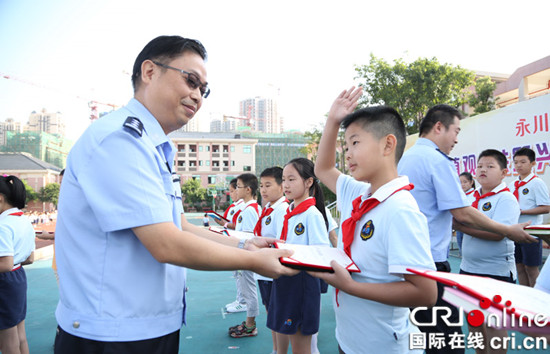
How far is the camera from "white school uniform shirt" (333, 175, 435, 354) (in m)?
1.34

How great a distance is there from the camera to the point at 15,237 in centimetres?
280

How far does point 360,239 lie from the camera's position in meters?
1.55

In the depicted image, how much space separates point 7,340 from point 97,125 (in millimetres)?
2567

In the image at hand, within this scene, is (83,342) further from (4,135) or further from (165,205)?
(4,135)

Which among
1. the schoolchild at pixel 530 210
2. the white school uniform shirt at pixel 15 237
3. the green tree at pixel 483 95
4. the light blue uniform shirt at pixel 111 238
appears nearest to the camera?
the light blue uniform shirt at pixel 111 238

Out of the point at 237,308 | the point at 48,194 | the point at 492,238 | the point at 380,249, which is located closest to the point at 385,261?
the point at 380,249

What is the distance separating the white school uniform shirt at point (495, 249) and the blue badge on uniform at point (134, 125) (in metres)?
2.82

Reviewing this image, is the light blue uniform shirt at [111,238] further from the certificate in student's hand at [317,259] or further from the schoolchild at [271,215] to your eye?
the schoolchild at [271,215]

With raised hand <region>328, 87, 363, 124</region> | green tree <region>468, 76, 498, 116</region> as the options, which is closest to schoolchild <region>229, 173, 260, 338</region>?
raised hand <region>328, 87, 363, 124</region>

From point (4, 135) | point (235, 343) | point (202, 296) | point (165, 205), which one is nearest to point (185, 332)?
Answer: point (235, 343)

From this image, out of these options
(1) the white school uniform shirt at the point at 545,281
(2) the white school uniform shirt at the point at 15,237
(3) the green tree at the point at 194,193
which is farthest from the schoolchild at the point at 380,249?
(3) the green tree at the point at 194,193

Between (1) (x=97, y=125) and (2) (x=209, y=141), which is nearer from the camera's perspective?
(1) (x=97, y=125)

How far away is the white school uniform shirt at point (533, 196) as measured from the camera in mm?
4352

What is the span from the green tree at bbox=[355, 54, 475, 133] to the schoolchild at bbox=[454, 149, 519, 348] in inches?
536
